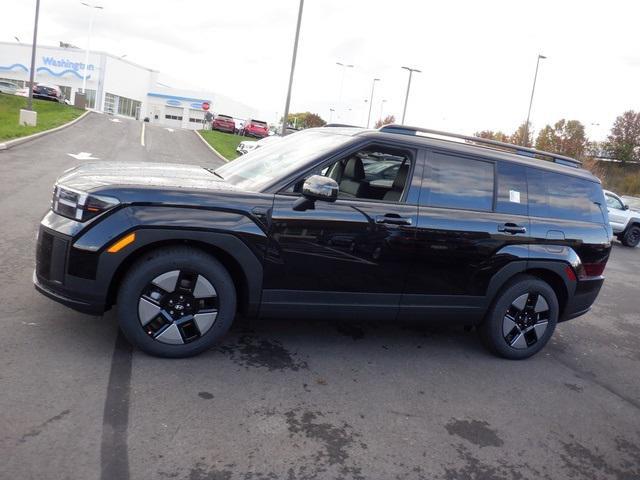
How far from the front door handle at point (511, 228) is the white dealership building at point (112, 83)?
71514mm

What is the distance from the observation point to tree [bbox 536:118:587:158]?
51.5m

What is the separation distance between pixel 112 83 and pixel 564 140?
54428 millimetres

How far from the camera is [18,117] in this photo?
26250 mm

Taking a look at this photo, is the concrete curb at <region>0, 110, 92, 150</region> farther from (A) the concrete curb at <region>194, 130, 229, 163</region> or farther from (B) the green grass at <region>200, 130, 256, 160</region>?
Result: (B) the green grass at <region>200, 130, 256, 160</region>

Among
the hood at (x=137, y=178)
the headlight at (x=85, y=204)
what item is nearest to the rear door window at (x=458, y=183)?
the hood at (x=137, y=178)

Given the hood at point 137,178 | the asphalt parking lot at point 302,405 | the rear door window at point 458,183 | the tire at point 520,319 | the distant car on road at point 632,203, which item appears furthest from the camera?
the distant car on road at point 632,203

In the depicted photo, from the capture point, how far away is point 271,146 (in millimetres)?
5184

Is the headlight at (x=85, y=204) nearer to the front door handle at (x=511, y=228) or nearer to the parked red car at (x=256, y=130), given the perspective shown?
the front door handle at (x=511, y=228)

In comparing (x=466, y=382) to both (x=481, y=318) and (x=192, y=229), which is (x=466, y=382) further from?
(x=192, y=229)

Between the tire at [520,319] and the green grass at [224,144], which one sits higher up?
the green grass at [224,144]

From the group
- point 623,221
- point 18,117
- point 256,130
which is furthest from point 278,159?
point 256,130

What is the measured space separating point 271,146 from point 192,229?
1.62 metres

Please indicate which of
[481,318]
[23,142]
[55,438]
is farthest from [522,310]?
[23,142]

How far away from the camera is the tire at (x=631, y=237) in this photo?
60.0 ft
